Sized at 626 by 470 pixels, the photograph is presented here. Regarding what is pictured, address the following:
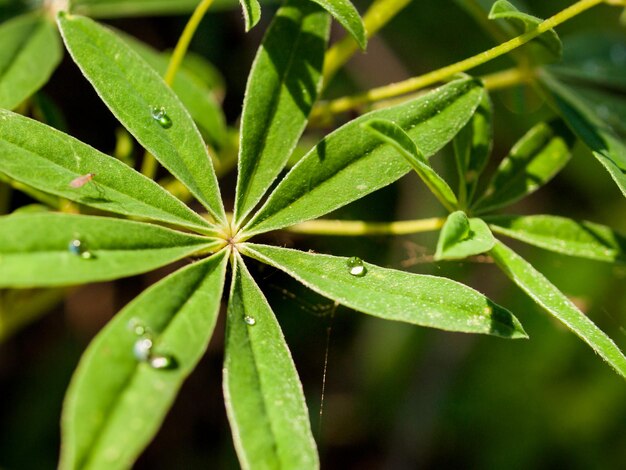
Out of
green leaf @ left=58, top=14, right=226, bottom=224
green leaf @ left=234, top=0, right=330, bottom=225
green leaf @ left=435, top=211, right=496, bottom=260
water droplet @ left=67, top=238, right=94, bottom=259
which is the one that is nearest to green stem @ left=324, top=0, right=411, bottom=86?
green leaf @ left=234, top=0, right=330, bottom=225

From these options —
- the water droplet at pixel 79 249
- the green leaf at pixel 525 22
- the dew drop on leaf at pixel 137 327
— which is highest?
the green leaf at pixel 525 22

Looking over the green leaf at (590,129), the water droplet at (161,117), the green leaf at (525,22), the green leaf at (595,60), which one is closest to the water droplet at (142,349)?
the water droplet at (161,117)

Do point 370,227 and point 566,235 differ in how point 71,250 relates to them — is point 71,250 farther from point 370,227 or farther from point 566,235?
point 566,235

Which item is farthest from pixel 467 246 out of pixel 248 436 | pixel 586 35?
pixel 586 35

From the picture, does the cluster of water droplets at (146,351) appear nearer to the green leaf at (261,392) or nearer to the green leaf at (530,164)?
the green leaf at (261,392)

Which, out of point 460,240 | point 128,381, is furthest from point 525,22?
point 128,381
